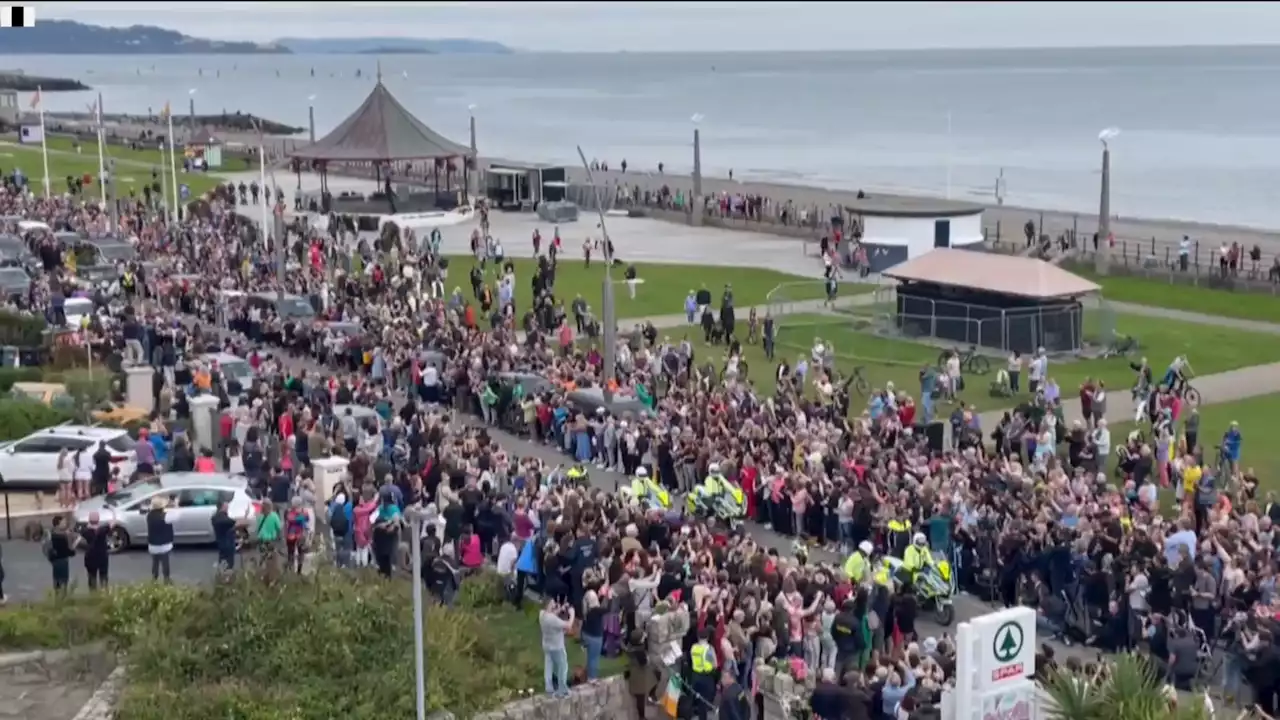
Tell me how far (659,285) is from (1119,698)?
3490 cm

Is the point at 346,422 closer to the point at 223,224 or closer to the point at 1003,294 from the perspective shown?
the point at 1003,294

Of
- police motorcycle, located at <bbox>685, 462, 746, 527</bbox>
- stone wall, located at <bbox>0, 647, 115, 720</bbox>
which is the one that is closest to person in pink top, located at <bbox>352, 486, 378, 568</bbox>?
police motorcycle, located at <bbox>685, 462, 746, 527</bbox>

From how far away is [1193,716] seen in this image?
12.6 meters

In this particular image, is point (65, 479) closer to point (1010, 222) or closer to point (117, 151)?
point (1010, 222)

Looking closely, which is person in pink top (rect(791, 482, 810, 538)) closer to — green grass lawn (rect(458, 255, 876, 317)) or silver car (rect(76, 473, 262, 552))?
silver car (rect(76, 473, 262, 552))

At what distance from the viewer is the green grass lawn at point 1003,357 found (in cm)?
3347

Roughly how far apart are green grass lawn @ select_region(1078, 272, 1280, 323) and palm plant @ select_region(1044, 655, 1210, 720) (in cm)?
3056

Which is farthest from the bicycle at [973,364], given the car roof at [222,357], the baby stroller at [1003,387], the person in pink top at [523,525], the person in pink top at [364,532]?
the person in pink top at [364,532]

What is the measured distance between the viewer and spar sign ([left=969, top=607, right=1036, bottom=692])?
13922 millimetres

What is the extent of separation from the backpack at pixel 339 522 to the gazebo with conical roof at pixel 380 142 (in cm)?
4479

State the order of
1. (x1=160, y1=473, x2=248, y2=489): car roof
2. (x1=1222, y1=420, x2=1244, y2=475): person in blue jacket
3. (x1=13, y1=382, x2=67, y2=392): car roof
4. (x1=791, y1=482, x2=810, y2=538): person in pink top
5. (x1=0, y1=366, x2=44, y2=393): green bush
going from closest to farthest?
(x1=791, y1=482, x2=810, y2=538): person in pink top
(x1=160, y1=473, x2=248, y2=489): car roof
(x1=1222, y1=420, x2=1244, y2=475): person in blue jacket
(x1=13, y1=382, x2=67, y2=392): car roof
(x1=0, y1=366, x2=44, y2=393): green bush

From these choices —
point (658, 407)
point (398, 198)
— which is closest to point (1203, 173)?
point (398, 198)

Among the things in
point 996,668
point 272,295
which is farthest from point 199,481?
point 272,295

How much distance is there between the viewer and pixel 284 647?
15.6 m
